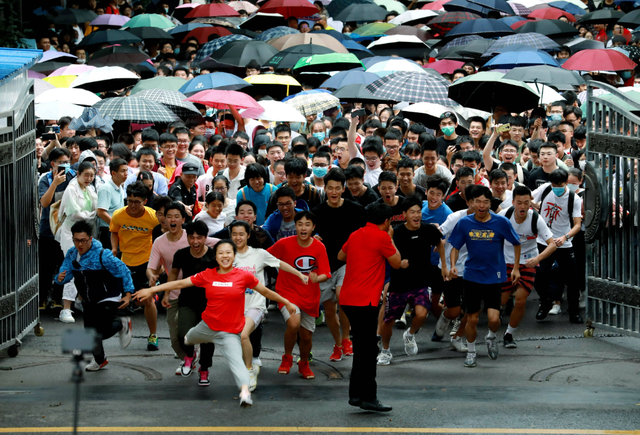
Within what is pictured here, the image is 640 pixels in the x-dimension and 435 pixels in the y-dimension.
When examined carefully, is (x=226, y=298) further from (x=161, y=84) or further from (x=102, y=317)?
(x=161, y=84)

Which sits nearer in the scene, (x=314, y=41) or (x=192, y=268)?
(x=192, y=268)

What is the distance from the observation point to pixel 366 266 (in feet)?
26.9

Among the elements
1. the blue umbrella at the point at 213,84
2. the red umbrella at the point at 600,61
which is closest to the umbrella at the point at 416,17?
the red umbrella at the point at 600,61

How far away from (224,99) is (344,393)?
7870 mm

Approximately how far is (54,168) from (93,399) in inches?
182

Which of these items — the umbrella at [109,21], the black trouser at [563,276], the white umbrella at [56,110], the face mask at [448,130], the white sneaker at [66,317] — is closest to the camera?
the white sneaker at [66,317]

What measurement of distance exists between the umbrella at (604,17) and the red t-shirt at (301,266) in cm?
1993

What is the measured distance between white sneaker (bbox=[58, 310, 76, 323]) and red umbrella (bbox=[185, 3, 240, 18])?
17030 millimetres

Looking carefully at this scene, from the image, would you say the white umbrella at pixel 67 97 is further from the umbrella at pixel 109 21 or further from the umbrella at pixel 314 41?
the umbrella at pixel 109 21

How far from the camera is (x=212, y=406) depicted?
7.97 m

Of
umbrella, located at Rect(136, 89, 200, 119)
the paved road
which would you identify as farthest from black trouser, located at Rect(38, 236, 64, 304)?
umbrella, located at Rect(136, 89, 200, 119)

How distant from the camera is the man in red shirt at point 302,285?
9078 millimetres

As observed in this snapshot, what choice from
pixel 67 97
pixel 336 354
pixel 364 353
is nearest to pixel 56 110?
pixel 67 97

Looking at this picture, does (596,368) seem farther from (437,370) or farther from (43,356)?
(43,356)
